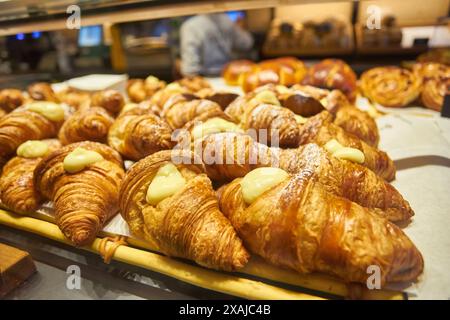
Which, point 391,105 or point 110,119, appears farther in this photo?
point 391,105

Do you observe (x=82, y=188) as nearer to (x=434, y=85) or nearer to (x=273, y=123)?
(x=273, y=123)

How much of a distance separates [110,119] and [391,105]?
2.25 metres

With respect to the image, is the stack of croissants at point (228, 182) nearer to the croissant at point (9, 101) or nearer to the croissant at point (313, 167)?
the croissant at point (313, 167)

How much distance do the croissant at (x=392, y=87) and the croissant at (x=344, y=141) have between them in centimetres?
127

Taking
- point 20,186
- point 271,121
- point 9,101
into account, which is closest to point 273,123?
point 271,121

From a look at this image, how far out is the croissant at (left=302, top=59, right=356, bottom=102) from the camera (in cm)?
270

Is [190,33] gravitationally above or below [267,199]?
above

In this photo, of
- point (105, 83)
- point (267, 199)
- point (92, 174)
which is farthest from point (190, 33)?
point (267, 199)

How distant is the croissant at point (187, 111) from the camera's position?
1929mm

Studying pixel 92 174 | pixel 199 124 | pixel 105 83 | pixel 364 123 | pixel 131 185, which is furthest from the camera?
pixel 105 83

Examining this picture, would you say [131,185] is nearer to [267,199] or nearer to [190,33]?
[267,199]

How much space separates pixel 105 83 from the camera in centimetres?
331

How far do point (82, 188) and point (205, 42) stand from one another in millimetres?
3803

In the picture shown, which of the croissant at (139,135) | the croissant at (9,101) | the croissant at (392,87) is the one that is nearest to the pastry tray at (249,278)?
the croissant at (139,135)
